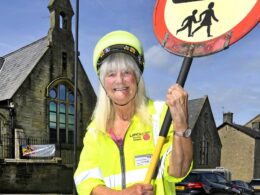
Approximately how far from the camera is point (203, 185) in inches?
544

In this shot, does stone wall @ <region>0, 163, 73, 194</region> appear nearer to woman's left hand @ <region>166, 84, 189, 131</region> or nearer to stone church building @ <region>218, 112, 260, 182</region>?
woman's left hand @ <region>166, 84, 189, 131</region>

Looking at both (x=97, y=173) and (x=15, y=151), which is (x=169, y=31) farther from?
(x=15, y=151)

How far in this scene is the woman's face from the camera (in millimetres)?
2271

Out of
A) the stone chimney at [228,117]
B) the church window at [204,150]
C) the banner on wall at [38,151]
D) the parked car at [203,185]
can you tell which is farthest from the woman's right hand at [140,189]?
the stone chimney at [228,117]

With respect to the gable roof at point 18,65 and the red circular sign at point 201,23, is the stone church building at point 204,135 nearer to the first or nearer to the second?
the gable roof at point 18,65

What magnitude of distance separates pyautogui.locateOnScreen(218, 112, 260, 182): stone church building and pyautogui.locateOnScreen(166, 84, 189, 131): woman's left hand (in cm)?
4307

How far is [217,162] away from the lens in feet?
135

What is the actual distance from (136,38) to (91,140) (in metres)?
0.70

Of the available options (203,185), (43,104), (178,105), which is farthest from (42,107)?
(178,105)

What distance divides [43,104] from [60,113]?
169 cm

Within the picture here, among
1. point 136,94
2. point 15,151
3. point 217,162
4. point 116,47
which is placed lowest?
point 217,162

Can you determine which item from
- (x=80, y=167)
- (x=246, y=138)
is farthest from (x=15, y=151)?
(x=246, y=138)

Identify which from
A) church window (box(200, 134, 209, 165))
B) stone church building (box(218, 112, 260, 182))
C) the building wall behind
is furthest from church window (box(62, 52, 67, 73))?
the building wall behind

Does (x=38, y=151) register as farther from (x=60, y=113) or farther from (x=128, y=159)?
(x=128, y=159)
